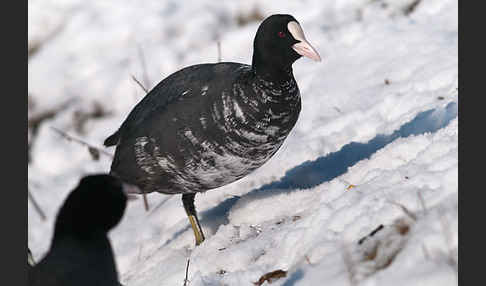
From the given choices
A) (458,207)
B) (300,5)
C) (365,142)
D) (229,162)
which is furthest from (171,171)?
(300,5)

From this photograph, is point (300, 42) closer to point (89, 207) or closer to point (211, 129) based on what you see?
point (211, 129)

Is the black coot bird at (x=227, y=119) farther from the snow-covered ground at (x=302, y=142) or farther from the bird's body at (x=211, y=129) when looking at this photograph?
the snow-covered ground at (x=302, y=142)

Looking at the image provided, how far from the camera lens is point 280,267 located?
324 cm

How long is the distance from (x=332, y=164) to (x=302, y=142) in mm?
611

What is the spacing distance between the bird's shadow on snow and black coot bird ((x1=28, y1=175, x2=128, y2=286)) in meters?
1.41

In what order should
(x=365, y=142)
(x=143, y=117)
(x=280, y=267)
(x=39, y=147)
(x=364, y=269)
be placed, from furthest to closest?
(x=39, y=147) → (x=365, y=142) → (x=143, y=117) → (x=280, y=267) → (x=364, y=269)

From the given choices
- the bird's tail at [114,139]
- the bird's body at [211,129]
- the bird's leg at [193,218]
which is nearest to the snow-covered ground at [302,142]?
the bird's leg at [193,218]

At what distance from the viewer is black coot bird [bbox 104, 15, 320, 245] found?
392 cm

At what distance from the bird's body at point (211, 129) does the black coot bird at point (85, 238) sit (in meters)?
0.67

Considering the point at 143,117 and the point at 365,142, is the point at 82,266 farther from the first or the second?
the point at 365,142

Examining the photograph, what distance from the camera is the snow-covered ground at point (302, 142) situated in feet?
9.36

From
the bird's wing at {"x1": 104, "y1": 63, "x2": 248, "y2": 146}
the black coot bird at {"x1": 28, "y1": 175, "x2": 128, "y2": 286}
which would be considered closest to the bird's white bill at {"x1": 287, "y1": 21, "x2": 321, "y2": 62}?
the bird's wing at {"x1": 104, "y1": 63, "x2": 248, "y2": 146}

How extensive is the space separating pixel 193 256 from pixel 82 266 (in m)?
0.93

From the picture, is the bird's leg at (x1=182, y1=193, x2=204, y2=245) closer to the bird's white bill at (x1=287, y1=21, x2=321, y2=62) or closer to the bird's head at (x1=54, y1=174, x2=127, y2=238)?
the bird's head at (x1=54, y1=174, x2=127, y2=238)
